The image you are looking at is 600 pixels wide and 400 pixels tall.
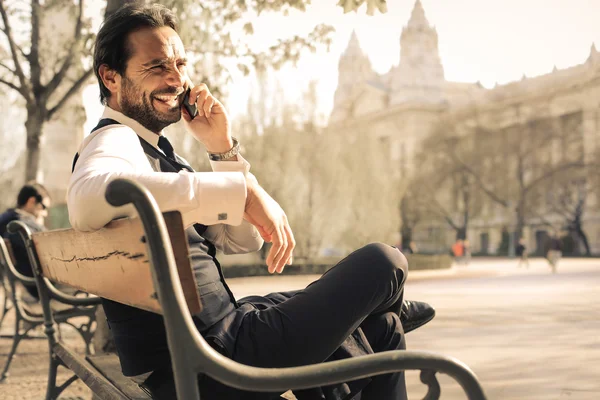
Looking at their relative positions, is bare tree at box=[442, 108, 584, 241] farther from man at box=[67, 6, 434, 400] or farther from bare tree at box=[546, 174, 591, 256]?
Answer: man at box=[67, 6, 434, 400]

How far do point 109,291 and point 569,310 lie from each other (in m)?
9.73

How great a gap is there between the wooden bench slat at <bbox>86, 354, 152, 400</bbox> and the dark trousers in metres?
0.45

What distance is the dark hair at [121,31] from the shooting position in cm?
186

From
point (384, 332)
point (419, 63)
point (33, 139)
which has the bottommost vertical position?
point (384, 332)

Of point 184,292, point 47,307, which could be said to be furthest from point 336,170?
point 184,292

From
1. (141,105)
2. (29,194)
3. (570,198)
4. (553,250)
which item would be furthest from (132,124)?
(570,198)

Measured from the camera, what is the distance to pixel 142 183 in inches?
57.6

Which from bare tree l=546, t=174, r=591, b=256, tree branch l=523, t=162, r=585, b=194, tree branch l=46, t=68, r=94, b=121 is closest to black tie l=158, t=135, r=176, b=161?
tree branch l=46, t=68, r=94, b=121

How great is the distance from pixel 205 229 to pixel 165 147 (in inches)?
10.2

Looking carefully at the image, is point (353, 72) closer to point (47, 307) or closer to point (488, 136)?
point (488, 136)

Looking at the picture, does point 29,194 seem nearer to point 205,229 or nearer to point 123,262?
point 205,229

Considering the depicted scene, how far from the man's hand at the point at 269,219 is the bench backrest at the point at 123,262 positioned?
31 centimetres

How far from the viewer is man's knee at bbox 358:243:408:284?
1627mm

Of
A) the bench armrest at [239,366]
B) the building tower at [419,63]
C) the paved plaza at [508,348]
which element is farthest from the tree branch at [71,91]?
the building tower at [419,63]
